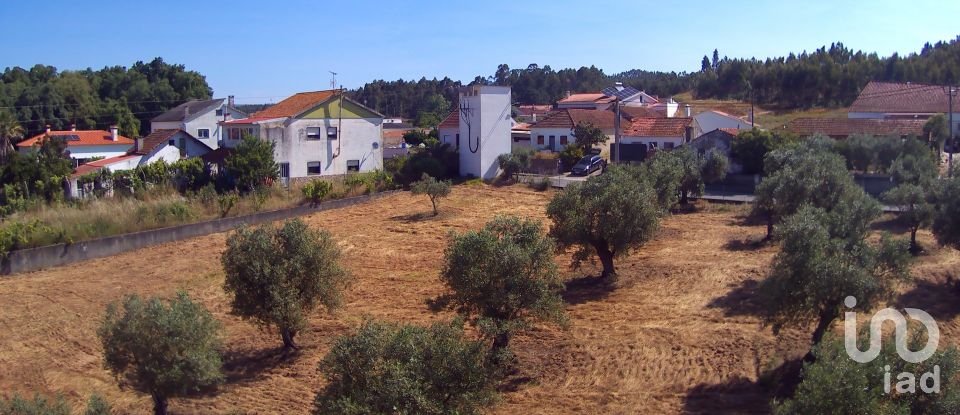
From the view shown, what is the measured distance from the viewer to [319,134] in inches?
1768

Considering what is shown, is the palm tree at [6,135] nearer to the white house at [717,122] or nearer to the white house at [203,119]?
the white house at [203,119]

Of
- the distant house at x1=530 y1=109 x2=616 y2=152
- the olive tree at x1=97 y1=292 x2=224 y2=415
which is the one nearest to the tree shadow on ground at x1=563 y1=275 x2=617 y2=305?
the olive tree at x1=97 y1=292 x2=224 y2=415

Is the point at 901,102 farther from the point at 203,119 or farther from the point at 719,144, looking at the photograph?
the point at 203,119

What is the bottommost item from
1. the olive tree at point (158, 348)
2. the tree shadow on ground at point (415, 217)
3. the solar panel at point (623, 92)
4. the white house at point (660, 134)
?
the olive tree at point (158, 348)

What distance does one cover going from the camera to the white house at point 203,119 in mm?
60719

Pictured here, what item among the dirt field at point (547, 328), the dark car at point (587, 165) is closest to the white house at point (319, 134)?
the dark car at point (587, 165)

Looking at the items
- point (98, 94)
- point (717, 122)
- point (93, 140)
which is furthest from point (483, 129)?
point (98, 94)

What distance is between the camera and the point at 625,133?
164 feet

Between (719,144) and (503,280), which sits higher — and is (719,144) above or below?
above

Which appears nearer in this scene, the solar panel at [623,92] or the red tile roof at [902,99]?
the red tile roof at [902,99]

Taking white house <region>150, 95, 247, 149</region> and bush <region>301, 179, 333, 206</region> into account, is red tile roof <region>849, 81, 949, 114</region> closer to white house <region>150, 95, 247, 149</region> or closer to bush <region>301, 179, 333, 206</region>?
bush <region>301, 179, 333, 206</region>

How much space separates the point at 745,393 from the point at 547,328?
558cm

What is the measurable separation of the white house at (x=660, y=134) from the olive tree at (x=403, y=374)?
37790 millimetres

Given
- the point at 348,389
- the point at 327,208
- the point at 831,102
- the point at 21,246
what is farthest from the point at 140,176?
the point at 831,102
